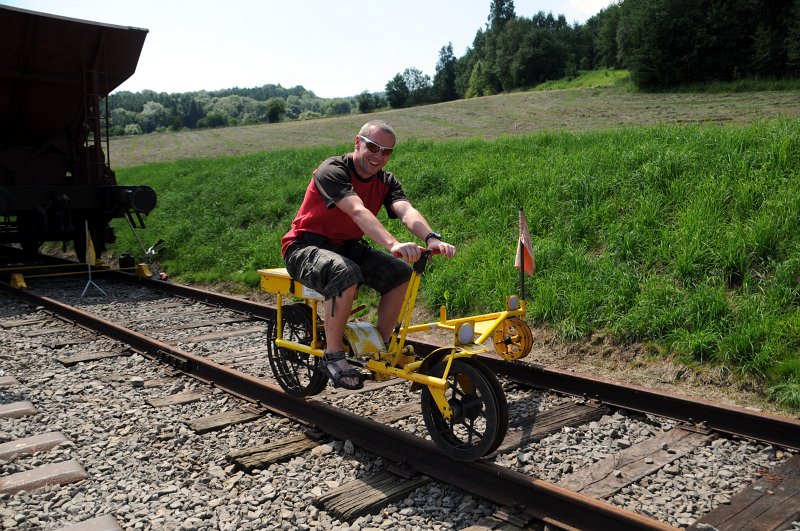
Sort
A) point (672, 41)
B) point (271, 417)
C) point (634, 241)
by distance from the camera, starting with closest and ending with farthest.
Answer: point (271, 417)
point (634, 241)
point (672, 41)

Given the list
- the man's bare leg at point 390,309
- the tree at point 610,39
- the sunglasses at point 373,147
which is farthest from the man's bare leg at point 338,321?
the tree at point 610,39

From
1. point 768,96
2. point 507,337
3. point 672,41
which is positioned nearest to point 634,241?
point 507,337

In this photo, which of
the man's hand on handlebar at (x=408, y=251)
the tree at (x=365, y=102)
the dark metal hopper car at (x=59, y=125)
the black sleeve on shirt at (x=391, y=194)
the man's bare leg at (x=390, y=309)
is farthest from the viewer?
the tree at (x=365, y=102)

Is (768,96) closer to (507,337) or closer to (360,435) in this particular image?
(507,337)

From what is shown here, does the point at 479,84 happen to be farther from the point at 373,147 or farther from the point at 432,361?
the point at 432,361

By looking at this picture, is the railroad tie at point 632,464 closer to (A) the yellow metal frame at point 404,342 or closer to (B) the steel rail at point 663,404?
(B) the steel rail at point 663,404

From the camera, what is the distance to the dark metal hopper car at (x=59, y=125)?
30.9ft

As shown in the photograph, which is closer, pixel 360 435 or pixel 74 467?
pixel 74 467

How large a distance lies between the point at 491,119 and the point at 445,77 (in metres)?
87.0

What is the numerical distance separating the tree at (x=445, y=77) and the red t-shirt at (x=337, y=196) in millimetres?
101595

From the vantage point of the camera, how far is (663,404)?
4.20 meters

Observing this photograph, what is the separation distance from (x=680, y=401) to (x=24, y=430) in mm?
4178

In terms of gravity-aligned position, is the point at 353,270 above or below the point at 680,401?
above

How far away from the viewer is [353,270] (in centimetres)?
373
